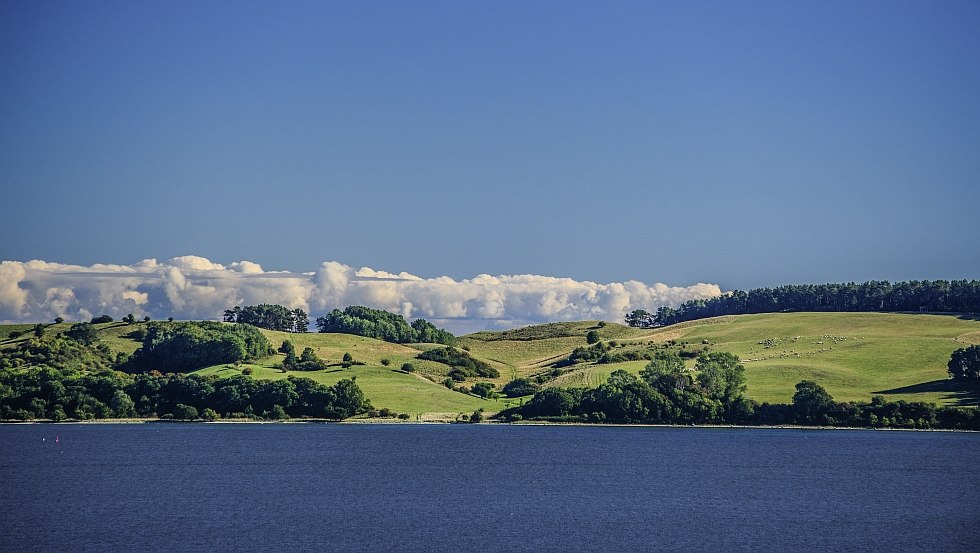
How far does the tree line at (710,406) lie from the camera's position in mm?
172625

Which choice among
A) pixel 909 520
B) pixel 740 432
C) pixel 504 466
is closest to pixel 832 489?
pixel 909 520

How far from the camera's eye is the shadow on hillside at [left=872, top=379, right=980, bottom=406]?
177450 millimetres

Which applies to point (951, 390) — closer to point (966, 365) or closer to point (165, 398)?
point (966, 365)

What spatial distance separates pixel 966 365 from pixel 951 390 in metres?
6.42

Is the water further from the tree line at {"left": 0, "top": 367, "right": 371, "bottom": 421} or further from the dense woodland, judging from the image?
the tree line at {"left": 0, "top": 367, "right": 371, "bottom": 421}

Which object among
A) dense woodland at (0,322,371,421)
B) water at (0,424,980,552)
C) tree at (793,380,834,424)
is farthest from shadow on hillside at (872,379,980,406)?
dense woodland at (0,322,371,421)

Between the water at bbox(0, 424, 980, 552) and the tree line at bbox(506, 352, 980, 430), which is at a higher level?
the tree line at bbox(506, 352, 980, 430)

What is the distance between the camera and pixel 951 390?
183 m

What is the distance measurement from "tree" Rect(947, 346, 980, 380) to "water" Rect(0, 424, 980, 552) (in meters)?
24.5

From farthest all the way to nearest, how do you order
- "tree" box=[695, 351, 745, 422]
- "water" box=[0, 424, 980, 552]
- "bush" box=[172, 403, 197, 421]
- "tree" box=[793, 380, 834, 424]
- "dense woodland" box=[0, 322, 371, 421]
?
"tree" box=[695, 351, 745, 422]
"bush" box=[172, 403, 197, 421]
"dense woodland" box=[0, 322, 371, 421]
"tree" box=[793, 380, 834, 424]
"water" box=[0, 424, 980, 552]

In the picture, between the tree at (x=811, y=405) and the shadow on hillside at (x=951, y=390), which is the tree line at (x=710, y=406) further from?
the shadow on hillside at (x=951, y=390)

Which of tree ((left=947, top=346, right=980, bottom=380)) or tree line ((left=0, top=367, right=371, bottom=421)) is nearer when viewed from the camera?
tree line ((left=0, top=367, right=371, bottom=421))

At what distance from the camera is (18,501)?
94.6 meters

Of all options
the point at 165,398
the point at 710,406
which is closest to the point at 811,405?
the point at 710,406
